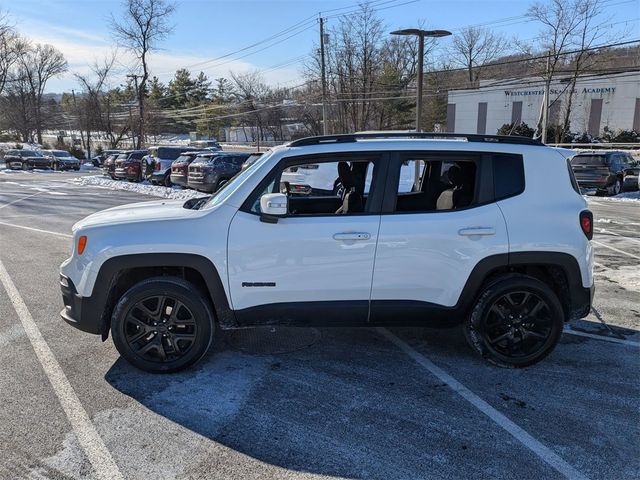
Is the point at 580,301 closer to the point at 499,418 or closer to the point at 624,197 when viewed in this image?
the point at 499,418

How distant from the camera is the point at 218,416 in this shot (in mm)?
3336

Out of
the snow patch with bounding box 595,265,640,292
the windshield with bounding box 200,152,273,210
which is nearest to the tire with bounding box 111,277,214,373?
the windshield with bounding box 200,152,273,210

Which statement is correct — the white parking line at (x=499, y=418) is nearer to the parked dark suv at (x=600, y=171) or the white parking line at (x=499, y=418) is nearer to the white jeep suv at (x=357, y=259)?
the white jeep suv at (x=357, y=259)

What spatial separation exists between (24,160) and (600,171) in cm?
3820

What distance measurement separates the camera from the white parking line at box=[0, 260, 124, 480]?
9.29 feet

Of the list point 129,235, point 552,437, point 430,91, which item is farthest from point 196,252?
point 430,91

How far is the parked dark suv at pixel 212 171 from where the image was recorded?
18.2 metres

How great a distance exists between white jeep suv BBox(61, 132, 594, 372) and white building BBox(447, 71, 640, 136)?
45.2 meters

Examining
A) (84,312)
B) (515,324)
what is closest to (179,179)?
(84,312)

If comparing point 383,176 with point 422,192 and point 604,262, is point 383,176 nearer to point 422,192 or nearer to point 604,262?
point 422,192

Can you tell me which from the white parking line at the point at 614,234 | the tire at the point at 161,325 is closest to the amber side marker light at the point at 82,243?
the tire at the point at 161,325

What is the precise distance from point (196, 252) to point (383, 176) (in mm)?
1540

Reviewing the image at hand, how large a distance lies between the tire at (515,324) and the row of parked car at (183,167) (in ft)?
38.2

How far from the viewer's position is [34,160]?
126 ft
